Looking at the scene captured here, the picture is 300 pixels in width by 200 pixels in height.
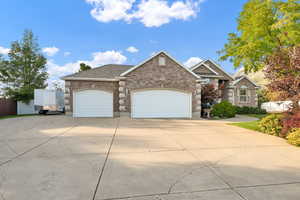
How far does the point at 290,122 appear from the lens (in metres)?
5.88

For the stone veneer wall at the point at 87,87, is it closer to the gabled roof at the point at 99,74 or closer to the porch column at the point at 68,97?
the porch column at the point at 68,97

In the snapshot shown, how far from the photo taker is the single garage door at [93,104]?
41.6 feet

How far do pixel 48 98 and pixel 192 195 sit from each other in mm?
16625

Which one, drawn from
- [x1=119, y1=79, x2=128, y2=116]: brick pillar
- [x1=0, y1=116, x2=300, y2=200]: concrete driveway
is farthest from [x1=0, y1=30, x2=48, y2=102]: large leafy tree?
[x1=0, y1=116, x2=300, y2=200]: concrete driveway

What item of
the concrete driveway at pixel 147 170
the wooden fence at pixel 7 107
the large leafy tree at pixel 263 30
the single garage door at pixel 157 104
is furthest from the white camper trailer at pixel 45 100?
the large leafy tree at pixel 263 30

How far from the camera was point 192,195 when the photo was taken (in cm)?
248

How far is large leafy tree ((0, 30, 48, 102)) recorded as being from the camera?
60.0ft

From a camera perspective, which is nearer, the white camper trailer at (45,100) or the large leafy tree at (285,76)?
the large leafy tree at (285,76)

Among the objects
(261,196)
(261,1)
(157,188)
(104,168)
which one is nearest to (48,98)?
(104,168)

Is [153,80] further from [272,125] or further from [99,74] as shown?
[272,125]

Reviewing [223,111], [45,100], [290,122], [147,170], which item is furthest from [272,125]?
[45,100]

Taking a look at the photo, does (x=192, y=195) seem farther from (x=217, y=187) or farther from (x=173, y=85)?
(x=173, y=85)

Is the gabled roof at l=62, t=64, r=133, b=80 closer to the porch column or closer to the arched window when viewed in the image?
the porch column

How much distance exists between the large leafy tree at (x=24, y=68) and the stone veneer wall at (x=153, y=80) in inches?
501
